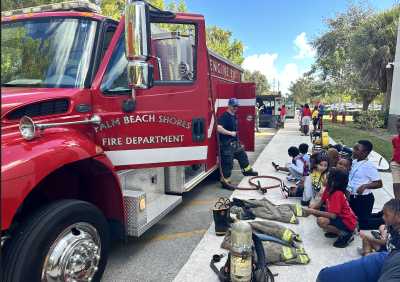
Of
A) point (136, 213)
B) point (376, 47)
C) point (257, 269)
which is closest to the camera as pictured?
point (257, 269)

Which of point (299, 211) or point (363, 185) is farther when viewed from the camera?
point (299, 211)

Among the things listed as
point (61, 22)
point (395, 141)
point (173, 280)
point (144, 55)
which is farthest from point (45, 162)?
point (395, 141)

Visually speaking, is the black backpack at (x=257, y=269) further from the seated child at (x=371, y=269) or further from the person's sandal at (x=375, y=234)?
the person's sandal at (x=375, y=234)

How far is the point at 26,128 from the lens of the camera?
95.6 inches

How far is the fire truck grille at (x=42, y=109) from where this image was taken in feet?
8.55

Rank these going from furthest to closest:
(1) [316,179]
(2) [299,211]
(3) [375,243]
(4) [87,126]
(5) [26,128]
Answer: (1) [316,179]
(2) [299,211]
(3) [375,243]
(4) [87,126]
(5) [26,128]

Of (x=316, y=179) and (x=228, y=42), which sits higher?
(x=228, y=42)

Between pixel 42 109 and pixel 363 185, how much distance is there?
147 inches

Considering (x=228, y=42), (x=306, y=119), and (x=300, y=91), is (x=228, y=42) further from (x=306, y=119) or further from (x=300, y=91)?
(x=300, y=91)

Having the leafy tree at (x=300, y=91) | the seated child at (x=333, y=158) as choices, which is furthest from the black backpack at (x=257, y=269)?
the leafy tree at (x=300, y=91)

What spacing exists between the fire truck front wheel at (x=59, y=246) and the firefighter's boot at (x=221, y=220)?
1647mm

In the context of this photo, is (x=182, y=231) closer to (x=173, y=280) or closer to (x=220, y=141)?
(x=173, y=280)

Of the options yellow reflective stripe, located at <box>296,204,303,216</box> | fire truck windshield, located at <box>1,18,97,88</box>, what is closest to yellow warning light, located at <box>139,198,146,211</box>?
fire truck windshield, located at <box>1,18,97,88</box>

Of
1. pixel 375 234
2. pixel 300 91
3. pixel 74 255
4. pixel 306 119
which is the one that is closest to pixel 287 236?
pixel 375 234
